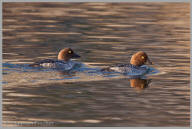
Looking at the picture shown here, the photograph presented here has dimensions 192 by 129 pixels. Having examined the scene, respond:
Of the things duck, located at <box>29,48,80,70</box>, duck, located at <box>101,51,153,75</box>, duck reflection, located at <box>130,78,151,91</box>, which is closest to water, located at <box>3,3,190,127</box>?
duck reflection, located at <box>130,78,151,91</box>

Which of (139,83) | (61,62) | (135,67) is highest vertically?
(61,62)

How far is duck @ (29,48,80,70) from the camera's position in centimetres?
1727

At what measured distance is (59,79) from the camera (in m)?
15.8

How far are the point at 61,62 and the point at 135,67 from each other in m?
2.26

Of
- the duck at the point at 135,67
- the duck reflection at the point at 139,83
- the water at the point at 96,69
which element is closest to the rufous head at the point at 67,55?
the water at the point at 96,69

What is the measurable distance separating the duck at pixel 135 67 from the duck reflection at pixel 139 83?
2.01 feet

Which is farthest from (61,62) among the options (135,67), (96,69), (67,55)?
(135,67)

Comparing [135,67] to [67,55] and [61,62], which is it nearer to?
[61,62]

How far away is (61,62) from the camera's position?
17922mm

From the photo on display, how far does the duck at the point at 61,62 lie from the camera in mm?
17266

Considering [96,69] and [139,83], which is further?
[96,69]

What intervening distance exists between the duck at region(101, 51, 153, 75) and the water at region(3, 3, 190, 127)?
0.22m

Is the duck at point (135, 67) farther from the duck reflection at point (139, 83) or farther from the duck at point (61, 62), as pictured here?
the duck at point (61, 62)

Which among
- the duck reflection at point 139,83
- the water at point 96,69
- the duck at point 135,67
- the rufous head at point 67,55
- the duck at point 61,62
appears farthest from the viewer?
the rufous head at point 67,55
